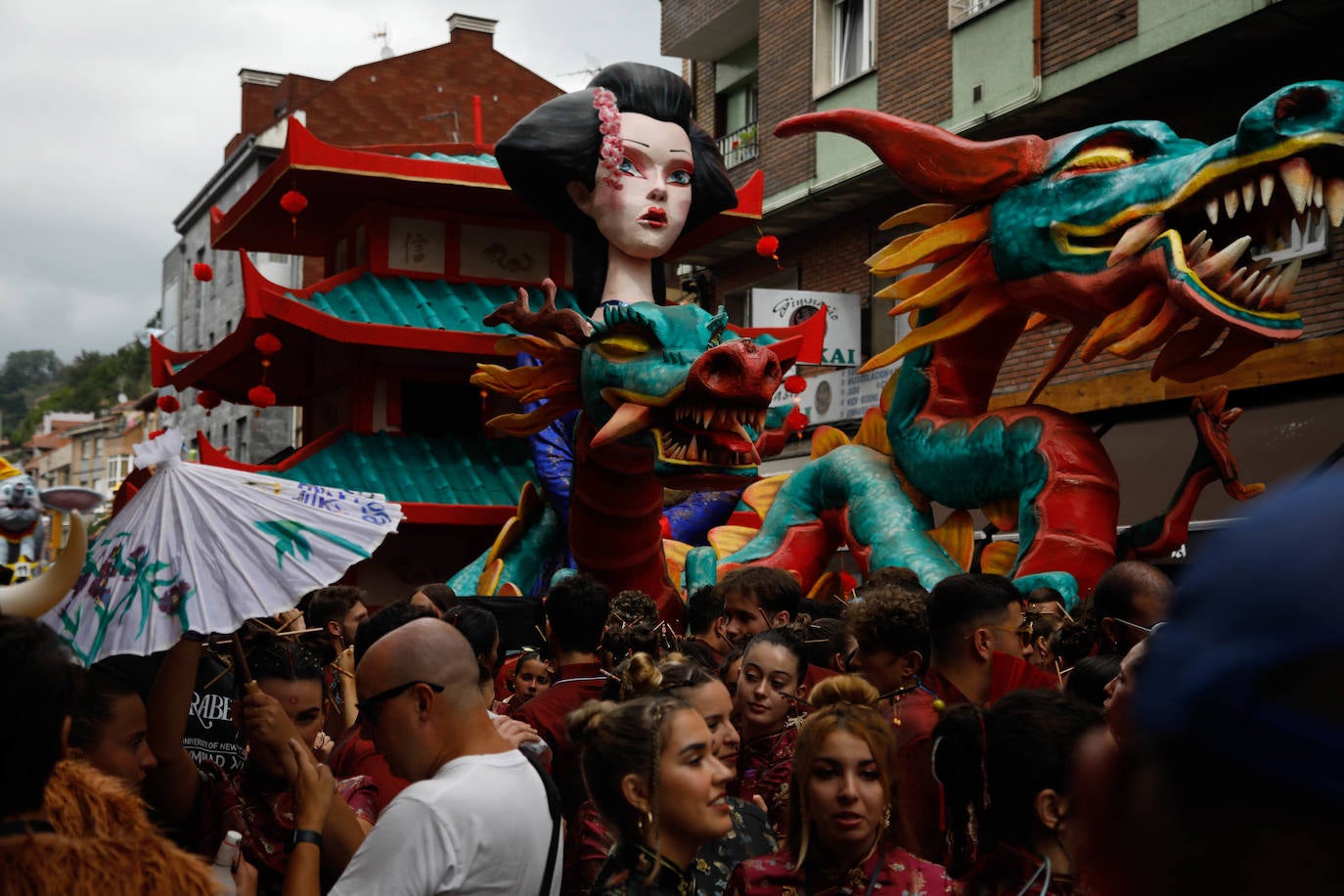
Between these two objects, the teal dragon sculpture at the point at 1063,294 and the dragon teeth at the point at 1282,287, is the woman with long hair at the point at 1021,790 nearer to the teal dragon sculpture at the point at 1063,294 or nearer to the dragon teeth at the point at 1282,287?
the teal dragon sculpture at the point at 1063,294

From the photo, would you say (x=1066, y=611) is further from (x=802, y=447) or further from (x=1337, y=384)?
Answer: (x=802, y=447)

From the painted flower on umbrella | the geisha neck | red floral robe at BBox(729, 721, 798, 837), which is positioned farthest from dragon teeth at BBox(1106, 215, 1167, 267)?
the painted flower on umbrella

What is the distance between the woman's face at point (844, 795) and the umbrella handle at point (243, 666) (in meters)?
1.44

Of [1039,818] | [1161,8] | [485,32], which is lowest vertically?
[1039,818]

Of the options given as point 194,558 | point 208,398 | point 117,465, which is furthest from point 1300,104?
point 117,465

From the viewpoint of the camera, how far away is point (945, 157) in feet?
25.4

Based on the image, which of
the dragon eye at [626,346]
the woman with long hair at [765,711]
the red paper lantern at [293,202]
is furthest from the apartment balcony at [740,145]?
the woman with long hair at [765,711]

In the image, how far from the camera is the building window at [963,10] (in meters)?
15.2

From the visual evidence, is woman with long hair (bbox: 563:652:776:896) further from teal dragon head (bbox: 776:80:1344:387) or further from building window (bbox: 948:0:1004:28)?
building window (bbox: 948:0:1004:28)

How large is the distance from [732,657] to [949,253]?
3.70m

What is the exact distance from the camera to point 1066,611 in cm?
641

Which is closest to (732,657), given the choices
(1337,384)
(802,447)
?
(1337,384)

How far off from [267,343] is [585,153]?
3170 millimetres

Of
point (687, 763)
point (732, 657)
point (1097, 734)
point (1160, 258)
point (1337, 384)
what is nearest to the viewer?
point (1097, 734)
